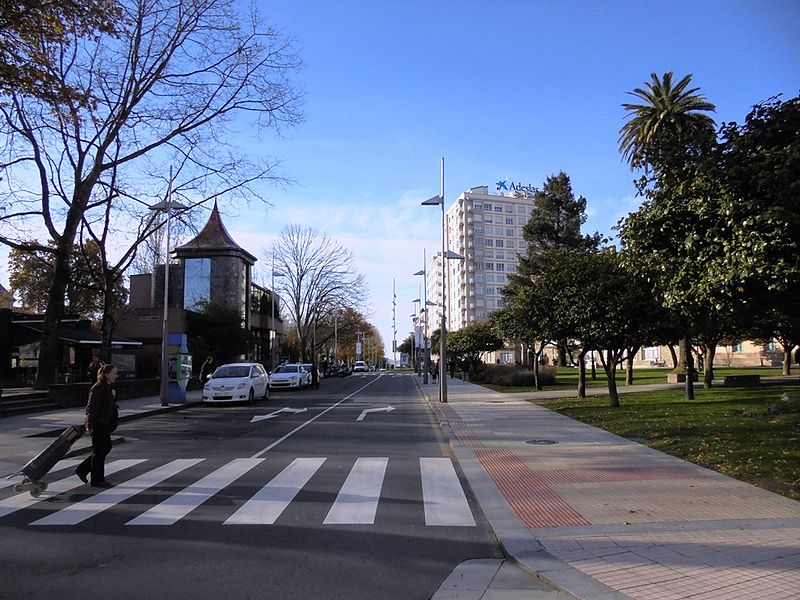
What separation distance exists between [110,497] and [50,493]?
1019 mm

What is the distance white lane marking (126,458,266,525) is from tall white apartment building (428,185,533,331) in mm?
114545

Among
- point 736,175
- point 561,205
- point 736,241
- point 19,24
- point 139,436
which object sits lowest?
point 139,436

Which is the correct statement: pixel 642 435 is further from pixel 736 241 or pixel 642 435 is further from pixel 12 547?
pixel 12 547

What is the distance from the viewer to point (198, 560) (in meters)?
5.57

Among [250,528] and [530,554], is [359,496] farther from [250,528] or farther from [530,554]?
[530,554]

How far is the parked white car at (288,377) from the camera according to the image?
34.7 meters

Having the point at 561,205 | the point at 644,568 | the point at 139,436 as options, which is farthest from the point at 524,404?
the point at 561,205

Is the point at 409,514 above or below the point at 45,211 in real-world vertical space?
below

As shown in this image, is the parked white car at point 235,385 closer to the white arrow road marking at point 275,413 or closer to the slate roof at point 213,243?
the white arrow road marking at point 275,413

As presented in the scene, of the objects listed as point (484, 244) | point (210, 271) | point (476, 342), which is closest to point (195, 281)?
point (210, 271)

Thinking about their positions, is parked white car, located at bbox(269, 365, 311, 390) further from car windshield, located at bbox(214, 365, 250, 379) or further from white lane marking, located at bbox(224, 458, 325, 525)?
white lane marking, located at bbox(224, 458, 325, 525)

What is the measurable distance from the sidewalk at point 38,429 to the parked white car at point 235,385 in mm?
1210

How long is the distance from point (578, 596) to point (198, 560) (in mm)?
3275

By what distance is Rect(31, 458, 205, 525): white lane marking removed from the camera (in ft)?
23.1
